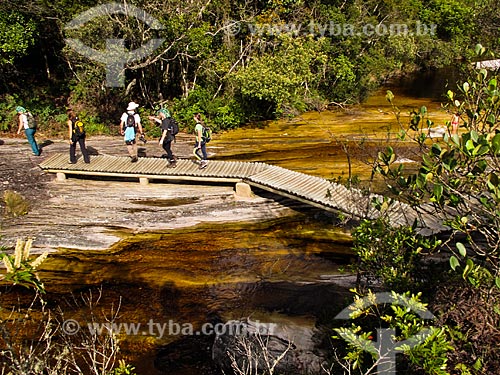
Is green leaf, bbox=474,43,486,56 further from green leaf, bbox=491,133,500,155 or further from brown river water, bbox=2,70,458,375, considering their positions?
brown river water, bbox=2,70,458,375

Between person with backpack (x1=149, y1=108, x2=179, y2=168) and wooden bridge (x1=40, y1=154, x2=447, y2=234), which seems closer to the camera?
wooden bridge (x1=40, y1=154, x2=447, y2=234)

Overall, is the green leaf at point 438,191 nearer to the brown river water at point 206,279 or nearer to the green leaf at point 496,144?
the green leaf at point 496,144

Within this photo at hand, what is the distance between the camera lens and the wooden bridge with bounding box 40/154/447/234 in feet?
35.4

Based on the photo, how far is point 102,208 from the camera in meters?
12.1

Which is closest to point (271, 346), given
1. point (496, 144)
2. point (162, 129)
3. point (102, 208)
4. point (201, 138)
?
point (496, 144)

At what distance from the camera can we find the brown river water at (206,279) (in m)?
7.70

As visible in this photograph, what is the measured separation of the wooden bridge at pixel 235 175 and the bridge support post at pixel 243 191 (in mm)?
115

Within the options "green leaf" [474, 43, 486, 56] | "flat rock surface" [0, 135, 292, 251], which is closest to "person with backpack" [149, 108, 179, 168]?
"flat rock surface" [0, 135, 292, 251]

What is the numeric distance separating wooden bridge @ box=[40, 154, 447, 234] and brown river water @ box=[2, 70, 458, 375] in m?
0.81

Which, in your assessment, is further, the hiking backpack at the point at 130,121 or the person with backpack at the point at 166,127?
the hiking backpack at the point at 130,121

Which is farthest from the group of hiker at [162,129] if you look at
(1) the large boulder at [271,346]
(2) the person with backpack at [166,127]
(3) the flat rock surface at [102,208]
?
(1) the large boulder at [271,346]

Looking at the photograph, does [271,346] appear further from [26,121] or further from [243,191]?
[26,121]

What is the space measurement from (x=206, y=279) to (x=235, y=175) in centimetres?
413

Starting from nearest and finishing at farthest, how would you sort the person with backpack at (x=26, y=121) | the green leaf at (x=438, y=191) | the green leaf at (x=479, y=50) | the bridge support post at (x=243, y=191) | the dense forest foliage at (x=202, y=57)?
1. the green leaf at (x=438, y=191)
2. the green leaf at (x=479, y=50)
3. the bridge support post at (x=243, y=191)
4. the person with backpack at (x=26, y=121)
5. the dense forest foliage at (x=202, y=57)
